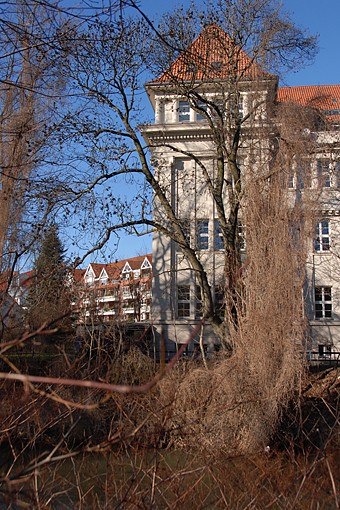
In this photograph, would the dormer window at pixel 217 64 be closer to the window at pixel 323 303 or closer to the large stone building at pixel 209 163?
the large stone building at pixel 209 163

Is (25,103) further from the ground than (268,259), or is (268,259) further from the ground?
(25,103)

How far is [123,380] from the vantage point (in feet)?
45.4

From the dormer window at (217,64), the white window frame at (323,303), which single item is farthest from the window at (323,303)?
the dormer window at (217,64)

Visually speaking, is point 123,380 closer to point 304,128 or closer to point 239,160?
point 304,128

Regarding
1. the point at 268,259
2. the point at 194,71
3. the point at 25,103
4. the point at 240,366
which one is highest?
the point at 194,71

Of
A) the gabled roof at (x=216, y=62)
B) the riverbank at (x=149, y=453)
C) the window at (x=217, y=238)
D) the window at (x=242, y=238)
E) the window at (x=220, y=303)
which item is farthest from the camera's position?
the window at (x=217, y=238)

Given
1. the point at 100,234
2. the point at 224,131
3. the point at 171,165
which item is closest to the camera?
the point at 100,234

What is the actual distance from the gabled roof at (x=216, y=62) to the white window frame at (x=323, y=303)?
14.0 m

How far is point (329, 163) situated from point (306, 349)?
7.58 m

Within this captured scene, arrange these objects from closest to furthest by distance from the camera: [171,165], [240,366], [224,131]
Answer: [240,366] → [224,131] → [171,165]

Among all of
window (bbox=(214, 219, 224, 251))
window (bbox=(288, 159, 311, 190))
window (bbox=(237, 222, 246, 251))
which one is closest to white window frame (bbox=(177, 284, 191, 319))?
window (bbox=(214, 219, 224, 251))

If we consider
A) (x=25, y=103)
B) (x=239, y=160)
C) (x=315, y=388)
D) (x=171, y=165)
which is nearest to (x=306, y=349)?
(x=315, y=388)

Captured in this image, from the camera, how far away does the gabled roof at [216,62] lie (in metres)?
17.7

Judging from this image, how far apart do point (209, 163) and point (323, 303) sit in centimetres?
868
